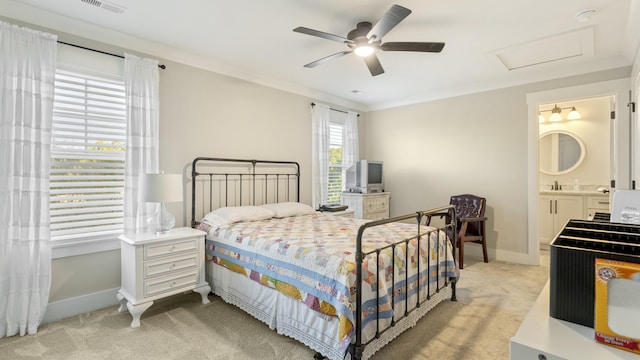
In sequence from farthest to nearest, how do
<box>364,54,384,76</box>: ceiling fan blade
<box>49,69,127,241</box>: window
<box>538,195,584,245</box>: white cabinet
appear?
<box>538,195,584,245</box>: white cabinet
<box>364,54,384,76</box>: ceiling fan blade
<box>49,69,127,241</box>: window

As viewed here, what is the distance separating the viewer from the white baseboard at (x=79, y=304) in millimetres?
2719

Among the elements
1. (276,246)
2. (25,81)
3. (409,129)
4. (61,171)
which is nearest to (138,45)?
(25,81)

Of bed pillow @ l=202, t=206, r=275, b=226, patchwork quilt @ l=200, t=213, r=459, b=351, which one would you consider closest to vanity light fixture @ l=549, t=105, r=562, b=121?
patchwork quilt @ l=200, t=213, r=459, b=351

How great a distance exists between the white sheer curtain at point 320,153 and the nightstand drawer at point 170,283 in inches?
89.8

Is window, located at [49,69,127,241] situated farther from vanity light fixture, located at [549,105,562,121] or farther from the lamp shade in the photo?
vanity light fixture, located at [549,105,562,121]

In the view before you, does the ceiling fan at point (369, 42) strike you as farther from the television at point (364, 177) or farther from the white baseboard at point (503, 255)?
the white baseboard at point (503, 255)

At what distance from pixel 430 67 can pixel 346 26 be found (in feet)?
5.09

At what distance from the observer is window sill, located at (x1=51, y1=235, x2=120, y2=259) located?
2744mm

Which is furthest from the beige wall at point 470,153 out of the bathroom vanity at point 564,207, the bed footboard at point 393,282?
the bed footboard at point 393,282

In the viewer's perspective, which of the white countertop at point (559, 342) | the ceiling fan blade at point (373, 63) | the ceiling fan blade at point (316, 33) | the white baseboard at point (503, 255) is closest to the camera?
the white countertop at point (559, 342)

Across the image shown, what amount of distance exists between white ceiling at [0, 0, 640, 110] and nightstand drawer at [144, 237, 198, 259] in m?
1.96

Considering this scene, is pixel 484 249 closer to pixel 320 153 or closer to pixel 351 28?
pixel 320 153

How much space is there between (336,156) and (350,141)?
0.39 m

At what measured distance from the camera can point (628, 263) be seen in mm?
817
